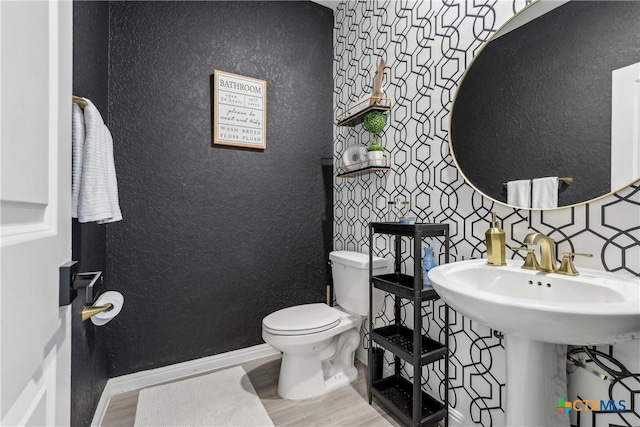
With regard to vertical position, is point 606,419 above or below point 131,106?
below

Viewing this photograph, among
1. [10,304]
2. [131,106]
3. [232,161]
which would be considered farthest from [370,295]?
[131,106]

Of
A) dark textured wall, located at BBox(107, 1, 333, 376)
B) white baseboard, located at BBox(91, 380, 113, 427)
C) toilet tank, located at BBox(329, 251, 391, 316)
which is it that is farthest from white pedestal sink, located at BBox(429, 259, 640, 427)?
white baseboard, located at BBox(91, 380, 113, 427)

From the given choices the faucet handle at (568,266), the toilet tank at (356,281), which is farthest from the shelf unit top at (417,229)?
the faucet handle at (568,266)

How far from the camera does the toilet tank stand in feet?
6.10

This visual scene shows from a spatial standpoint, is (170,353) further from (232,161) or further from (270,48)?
(270,48)

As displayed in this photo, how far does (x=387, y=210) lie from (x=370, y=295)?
0.55 meters

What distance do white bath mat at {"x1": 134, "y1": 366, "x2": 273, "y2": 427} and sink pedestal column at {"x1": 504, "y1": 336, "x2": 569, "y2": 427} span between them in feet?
3.80

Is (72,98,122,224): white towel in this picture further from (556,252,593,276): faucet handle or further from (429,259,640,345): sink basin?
(556,252,593,276): faucet handle

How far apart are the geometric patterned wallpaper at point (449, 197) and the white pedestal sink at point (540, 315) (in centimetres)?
13

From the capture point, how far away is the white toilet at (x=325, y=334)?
5.51 ft

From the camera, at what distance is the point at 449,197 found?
1510mm

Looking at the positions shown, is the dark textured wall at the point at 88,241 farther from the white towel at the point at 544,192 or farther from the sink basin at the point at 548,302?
the white towel at the point at 544,192

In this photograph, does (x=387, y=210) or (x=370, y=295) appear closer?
(x=370, y=295)

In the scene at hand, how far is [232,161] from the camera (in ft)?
7.00
